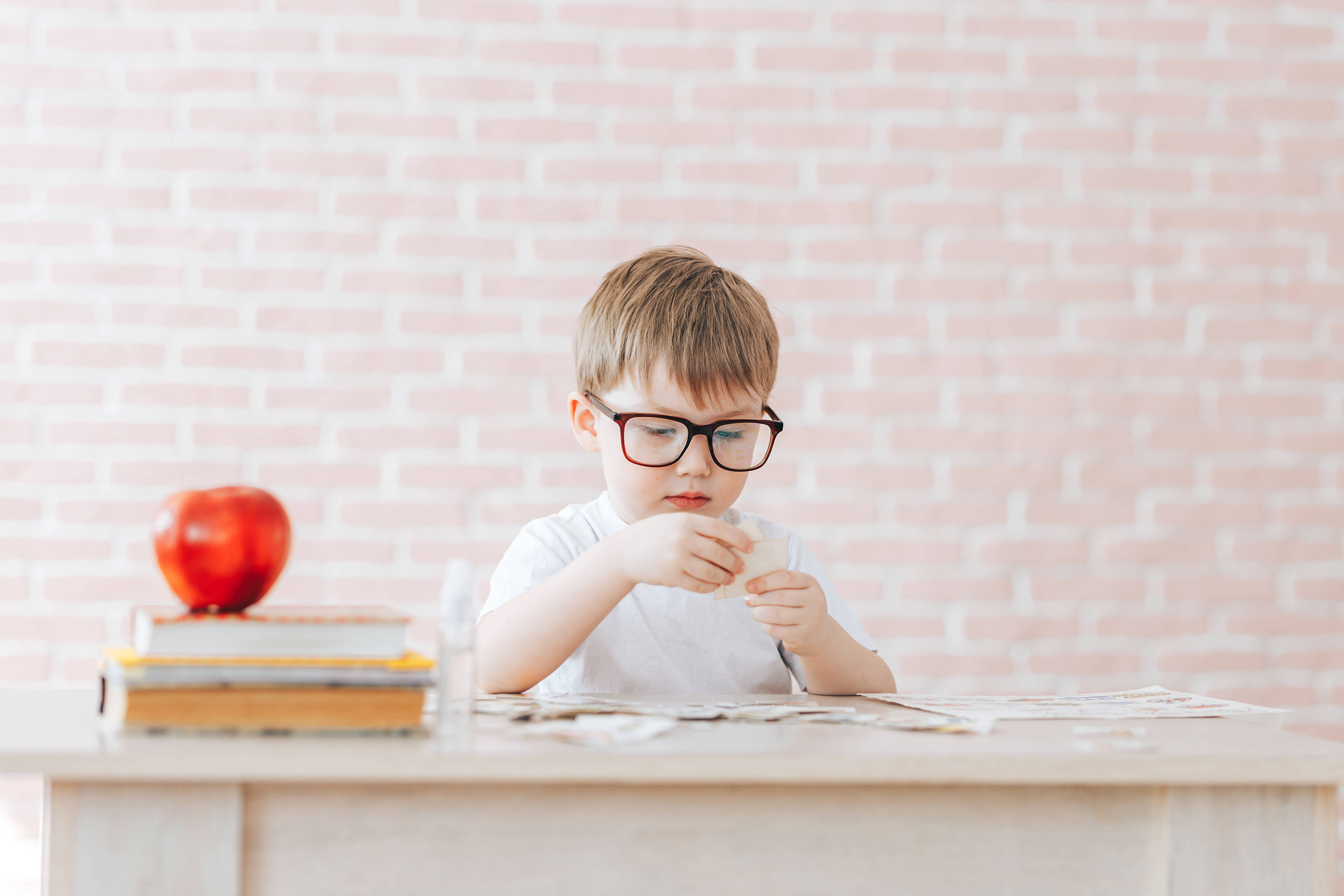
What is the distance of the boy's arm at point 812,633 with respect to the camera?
3.68 feet

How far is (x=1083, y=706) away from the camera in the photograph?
3.36ft

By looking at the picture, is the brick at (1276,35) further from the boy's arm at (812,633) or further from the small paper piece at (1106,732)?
the small paper piece at (1106,732)

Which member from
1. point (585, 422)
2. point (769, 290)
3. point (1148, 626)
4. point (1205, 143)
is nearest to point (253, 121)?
point (769, 290)

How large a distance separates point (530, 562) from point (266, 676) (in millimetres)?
706

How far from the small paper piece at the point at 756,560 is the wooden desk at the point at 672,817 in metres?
0.30

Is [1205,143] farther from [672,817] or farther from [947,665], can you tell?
[672,817]

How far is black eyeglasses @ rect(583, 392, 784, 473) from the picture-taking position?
1.32 m

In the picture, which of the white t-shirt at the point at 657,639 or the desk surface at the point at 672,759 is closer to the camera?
the desk surface at the point at 672,759

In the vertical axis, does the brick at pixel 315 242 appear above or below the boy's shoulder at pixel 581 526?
above

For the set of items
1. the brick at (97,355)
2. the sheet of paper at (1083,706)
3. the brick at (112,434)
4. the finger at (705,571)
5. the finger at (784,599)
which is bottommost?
the sheet of paper at (1083,706)

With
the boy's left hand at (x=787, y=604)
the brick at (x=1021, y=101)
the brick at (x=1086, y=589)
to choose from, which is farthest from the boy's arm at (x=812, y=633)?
the brick at (x=1021, y=101)

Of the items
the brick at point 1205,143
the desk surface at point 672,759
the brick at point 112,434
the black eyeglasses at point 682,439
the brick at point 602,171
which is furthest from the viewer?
the brick at point 1205,143

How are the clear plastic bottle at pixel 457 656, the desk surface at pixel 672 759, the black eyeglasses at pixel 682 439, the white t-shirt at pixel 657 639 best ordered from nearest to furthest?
the desk surface at pixel 672 759 < the clear plastic bottle at pixel 457 656 < the black eyeglasses at pixel 682 439 < the white t-shirt at pixel 657 639

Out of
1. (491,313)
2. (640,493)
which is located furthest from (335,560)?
(640,493)
